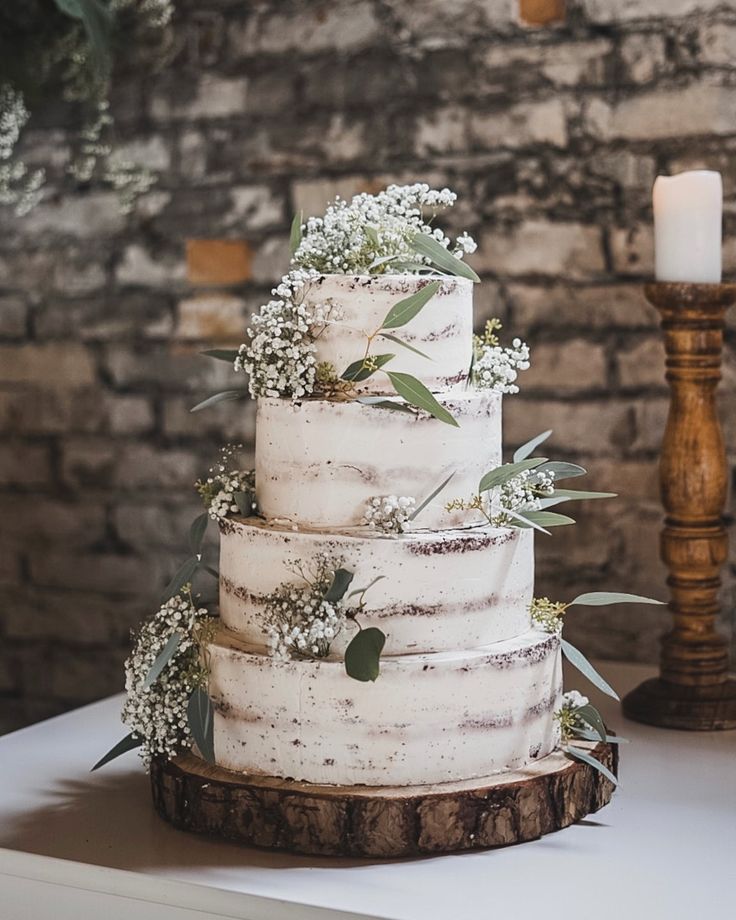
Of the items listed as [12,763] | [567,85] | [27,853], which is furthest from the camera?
[567,85]

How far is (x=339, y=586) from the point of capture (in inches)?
48.4

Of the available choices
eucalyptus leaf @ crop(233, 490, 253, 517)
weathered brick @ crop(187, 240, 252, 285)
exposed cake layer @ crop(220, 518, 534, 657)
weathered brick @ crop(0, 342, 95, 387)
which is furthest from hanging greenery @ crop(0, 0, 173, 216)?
exposed cake layer @ crop(220, 518, 534, 657)

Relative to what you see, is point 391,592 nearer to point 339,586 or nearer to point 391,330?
point 339,586

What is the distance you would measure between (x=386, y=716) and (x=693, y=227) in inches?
31.7

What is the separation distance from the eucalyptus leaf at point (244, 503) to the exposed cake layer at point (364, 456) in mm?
61

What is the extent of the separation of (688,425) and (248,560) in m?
0.68

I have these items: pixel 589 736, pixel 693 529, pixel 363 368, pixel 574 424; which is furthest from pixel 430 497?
pixel 574 424

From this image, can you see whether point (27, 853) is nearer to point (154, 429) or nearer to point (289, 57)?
point (154, 429)

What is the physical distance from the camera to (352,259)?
133cm

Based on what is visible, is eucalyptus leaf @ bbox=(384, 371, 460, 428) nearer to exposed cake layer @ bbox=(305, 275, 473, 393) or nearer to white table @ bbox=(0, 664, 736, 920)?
exposed cake layer @ bbox=(305, 275, 473, 393)

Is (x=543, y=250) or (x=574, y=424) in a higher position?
(x=543, y=250)

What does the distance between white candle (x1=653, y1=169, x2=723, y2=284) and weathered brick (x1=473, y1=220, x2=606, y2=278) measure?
345 millimetres

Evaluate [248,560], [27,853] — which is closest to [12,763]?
[27,853]

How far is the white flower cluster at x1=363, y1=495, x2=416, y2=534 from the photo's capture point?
4.13 ft
